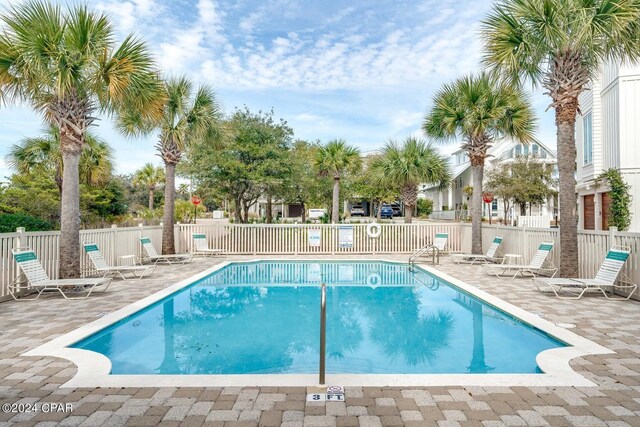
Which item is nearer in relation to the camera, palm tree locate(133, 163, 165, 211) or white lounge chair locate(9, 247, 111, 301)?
white lounge chair locate(9, 247, 111, 301)

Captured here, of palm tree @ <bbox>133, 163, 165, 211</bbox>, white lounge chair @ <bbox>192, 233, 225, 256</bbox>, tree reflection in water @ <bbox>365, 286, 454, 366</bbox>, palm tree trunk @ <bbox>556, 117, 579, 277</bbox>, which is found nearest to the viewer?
tree reflection in water @ <bbox>365, 286, 454, 366</bbox>

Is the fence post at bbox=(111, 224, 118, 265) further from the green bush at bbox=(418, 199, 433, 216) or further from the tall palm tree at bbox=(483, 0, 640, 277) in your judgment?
the green bush at bbox=(418, 199, 433, 216)

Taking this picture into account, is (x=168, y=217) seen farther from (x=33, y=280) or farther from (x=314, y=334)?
(x=314, y=334)

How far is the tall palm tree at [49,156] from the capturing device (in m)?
15.5

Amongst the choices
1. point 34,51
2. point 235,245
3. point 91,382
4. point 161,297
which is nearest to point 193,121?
point 235,245

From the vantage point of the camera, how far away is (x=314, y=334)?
5.82 metres

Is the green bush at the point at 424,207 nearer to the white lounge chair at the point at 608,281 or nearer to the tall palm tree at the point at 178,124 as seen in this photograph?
the tall palm tree at the point at 178,124

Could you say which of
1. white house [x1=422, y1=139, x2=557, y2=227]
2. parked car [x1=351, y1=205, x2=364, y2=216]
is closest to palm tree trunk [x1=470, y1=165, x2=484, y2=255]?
white house [x1=422, y1=139, x2=557, y2=227]

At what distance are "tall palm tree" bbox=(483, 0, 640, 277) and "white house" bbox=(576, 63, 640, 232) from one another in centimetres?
483

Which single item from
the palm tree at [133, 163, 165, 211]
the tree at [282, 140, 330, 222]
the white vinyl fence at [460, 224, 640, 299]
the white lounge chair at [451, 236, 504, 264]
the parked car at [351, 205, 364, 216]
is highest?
the palm tree at [133, 163, 165, 211]

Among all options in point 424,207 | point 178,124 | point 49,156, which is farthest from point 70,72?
point 424,207

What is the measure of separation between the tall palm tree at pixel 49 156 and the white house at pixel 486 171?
20254mm

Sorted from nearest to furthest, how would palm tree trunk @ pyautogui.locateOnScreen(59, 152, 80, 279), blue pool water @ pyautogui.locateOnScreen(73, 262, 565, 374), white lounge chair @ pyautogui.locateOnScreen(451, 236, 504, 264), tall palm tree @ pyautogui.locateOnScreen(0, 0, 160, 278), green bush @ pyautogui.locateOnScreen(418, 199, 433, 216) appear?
1. blue pool water @ pyautogui.locateOnScreen(73, 262, 565, 374)
2. tall palm tree @ pyautogui.locateOnScreen(0, 0, 160, 278)
3. palm tree trunk @ pyautogui.locateOnScreen(59, 152, 80, 279)
4. white lounge chair @ pyautogui.locateOnScreen(451, 236, 504, 264)
5. green bush @ pyautogui.locateOnScreen(418, 199, 433, 216)

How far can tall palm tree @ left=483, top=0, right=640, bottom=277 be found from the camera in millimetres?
7600
